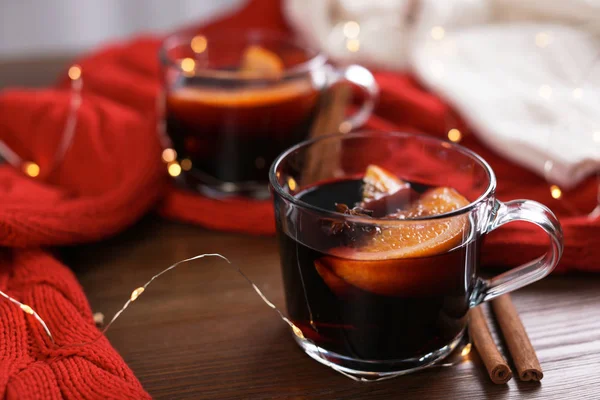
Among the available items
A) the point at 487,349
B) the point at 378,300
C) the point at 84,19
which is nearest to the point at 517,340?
the point at 487,349

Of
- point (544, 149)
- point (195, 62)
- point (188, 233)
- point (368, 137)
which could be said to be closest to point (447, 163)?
point (368, 137)

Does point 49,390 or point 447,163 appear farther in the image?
point 447,163

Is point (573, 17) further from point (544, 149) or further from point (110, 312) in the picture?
point (110, 312)

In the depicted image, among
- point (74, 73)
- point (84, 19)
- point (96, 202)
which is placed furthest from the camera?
point (84, 19)

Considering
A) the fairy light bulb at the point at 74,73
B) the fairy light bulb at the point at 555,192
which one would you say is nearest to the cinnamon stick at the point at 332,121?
the fairy light bulb at the point at 555,192

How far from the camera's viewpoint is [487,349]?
55 centimetres

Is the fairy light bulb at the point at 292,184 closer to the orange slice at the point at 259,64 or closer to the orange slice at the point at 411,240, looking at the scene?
the orange slice at the point at 411,240

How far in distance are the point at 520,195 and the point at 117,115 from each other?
47cm

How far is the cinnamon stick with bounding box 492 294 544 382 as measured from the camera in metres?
0.53

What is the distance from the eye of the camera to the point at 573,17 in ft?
3.05

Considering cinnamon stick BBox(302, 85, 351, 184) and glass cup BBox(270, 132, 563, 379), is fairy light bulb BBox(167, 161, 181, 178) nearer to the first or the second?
cinnamon stick BBox(302, 85, 351, 184)

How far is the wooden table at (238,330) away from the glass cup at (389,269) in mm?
23

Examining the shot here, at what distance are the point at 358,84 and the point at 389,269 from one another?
1.25 feet

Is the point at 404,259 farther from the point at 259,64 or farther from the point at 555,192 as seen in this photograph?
the point at 259,64
